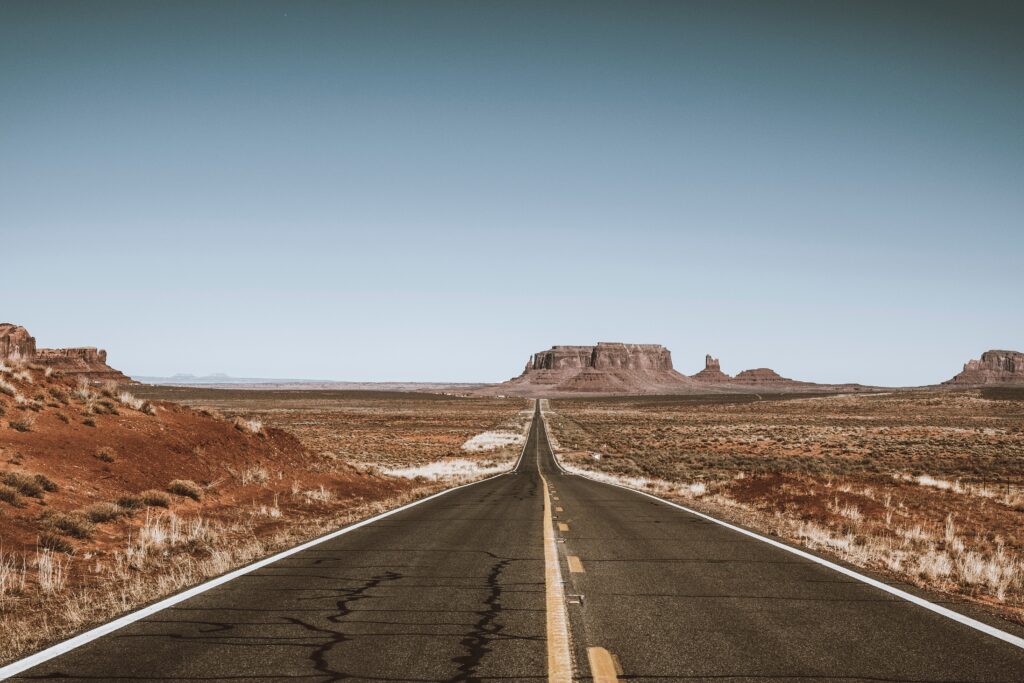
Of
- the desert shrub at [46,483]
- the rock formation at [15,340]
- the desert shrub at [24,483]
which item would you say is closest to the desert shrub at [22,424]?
the desert shrub at [46,483]

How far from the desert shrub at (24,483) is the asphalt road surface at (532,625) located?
6084mm

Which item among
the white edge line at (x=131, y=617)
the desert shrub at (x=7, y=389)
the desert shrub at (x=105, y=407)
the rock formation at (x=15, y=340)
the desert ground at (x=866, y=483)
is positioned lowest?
the desert ground at (x=866, y=483)

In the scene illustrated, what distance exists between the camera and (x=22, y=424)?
1431 centimetres

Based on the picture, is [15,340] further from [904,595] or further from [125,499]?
[904,595]

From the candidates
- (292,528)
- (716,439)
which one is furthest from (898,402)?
(292,528)

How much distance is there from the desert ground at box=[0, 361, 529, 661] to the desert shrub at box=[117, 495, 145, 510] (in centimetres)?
3

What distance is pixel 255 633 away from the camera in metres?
5.51

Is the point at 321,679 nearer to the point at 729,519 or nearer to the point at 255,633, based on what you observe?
the point at 255,633

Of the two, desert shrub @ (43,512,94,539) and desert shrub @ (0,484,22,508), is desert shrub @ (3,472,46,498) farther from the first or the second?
desert shrub @ (43,512,94,539)

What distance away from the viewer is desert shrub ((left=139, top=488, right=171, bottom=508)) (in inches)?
539

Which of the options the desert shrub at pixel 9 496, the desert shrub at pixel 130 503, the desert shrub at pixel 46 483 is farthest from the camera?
the desert shrub at pixel 130 503

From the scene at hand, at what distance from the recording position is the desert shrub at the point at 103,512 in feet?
38.6

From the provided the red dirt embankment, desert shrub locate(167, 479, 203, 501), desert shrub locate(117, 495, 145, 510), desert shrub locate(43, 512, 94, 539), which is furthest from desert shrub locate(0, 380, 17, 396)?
desert shrub locate(43, 512, 94, 539)

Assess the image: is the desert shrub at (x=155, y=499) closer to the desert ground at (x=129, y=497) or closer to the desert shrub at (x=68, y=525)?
the desert ground at (x=129, y=497)
